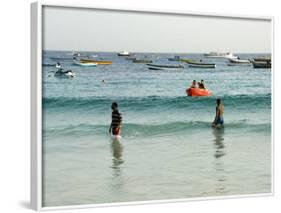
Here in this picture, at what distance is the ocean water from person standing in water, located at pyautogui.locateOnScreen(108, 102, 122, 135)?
0.06 m

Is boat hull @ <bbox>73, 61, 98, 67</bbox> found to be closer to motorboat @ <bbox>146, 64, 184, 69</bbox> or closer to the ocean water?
the ocean water

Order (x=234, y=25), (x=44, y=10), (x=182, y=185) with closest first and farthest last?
(x=44, y=10), (x=182, y=185), (x=234, y=25)

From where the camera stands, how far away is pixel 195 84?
9406 millimetres

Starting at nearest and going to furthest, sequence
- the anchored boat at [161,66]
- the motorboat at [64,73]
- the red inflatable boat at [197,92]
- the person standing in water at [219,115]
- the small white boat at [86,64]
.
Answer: the motorboat at [64,73]
the small white boat at [86,64]
the anchored boat at [161,66]
the red inflatable boat at [197,92]
the person standing in water at [219,115]

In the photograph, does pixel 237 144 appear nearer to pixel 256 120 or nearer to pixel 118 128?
pixel 256 120

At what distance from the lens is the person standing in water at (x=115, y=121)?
882cm

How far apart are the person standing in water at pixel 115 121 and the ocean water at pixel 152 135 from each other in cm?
6

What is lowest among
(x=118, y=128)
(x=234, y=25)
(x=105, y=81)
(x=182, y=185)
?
(x=182, y=185)

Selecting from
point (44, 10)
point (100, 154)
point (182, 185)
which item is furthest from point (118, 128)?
point (44, 10)

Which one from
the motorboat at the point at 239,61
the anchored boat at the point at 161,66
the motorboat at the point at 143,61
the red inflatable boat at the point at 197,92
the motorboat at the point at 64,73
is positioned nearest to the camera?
the motorboat at the point at 64,73

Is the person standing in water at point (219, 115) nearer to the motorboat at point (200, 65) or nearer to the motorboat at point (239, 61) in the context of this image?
the motorboat at point (200, 65)

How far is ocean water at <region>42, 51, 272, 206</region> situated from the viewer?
852cm

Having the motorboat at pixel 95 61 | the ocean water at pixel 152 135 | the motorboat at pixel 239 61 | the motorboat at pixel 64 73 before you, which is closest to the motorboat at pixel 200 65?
the ocean water at pixel 152 135

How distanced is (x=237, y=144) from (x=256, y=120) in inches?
18.1
